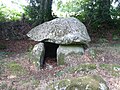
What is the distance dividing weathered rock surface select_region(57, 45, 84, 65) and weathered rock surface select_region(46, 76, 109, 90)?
6.73 feet

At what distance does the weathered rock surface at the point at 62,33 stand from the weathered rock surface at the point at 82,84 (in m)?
2.16

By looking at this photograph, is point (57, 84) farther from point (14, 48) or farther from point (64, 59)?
point (14, 48)

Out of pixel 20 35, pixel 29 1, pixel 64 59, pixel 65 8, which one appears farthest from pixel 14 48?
pixel 65 8

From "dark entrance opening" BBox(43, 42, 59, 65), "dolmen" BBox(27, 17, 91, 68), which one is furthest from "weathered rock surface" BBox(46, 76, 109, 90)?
"dark entrance opening" BBox(43, 42, 59, 65)

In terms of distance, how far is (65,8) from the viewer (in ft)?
48.0

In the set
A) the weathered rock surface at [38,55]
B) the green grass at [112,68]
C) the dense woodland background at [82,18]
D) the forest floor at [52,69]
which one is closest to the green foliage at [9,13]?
the dense woodland background at [82,18]

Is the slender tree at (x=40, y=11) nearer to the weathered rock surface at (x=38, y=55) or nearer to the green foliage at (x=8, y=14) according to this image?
the green foliage at (x=8, y=14)

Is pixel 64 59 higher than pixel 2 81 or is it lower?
higher

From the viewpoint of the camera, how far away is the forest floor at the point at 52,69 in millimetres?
6797

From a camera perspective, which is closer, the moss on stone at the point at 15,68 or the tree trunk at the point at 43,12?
the moss on stone at the point at 15,68

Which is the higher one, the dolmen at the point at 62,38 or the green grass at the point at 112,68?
the dolmen at the point at 62,38

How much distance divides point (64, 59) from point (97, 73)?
153 centimetres

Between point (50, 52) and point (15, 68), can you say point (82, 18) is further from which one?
point (15, 68)

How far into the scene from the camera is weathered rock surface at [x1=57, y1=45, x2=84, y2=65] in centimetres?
834
